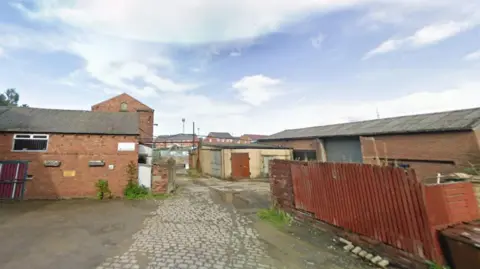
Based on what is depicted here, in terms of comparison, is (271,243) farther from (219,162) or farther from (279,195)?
(219,162)

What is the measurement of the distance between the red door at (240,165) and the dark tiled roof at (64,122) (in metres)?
9.73

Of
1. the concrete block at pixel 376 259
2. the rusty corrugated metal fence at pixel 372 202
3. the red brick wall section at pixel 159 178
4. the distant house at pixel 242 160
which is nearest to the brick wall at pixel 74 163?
the red brick wall section at pixel 159 178

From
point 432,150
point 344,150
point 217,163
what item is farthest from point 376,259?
point 217,163

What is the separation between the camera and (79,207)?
10.5 metres

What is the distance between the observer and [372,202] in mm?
5793

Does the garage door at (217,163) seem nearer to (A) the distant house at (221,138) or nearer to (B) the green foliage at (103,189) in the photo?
(B) the green foliage at (103,189)

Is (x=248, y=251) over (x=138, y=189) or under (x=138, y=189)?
under

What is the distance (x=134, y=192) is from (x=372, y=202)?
11.8 m

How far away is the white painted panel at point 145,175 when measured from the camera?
13.3 meters

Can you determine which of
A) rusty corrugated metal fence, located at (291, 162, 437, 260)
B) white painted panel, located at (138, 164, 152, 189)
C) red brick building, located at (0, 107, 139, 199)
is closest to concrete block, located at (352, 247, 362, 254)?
rusty corrugated metal fence, located at (291, 162, 437, 260)

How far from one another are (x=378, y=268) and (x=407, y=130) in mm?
13371

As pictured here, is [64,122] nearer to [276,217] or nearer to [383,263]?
[276,217]

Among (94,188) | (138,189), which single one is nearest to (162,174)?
(138,189)

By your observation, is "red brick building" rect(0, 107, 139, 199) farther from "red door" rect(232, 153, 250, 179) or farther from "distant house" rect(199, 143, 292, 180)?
"red door" rect(232, 153, 250, 179)
